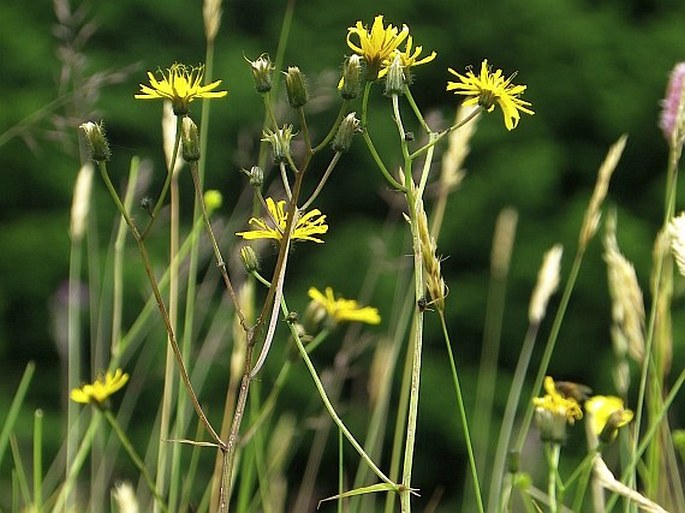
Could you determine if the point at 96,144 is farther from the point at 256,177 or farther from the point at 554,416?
the point at 554,416

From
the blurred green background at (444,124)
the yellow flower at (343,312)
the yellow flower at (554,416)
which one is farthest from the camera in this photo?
the blurred green background at (444,124)

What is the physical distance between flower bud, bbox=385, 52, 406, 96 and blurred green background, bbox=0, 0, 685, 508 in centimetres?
323

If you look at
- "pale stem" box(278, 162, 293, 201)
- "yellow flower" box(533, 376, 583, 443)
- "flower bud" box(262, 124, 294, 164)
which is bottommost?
"yellow flower" box(533, 376, 583, 443)

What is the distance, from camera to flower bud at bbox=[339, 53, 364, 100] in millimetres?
603

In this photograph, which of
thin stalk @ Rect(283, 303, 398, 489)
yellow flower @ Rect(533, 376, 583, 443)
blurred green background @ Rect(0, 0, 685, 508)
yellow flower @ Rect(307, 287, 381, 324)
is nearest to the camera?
thin stalk @ Rect(283, 303, 398, 489)

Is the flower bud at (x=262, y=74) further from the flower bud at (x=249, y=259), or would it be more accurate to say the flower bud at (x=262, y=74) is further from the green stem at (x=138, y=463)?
the green stem at (x=138, y=463)

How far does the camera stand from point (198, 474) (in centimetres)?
359

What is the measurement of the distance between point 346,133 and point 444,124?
3.43 m

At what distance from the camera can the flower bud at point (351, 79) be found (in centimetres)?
60

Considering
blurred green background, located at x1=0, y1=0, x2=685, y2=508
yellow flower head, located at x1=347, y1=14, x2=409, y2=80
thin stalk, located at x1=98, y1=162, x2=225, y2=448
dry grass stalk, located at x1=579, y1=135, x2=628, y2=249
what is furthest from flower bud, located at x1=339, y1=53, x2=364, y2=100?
blurred green background, located at x1=0, y1=0, x2=685, y2=508

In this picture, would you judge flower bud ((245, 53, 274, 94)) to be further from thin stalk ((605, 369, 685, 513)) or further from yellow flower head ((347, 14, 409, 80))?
thin stalk ((605, 369, 685, 513))

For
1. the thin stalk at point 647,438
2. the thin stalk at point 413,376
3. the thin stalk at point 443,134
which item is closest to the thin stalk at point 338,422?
the thin stalk at point 413,376

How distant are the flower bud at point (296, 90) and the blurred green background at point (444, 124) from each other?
3227 millimetres

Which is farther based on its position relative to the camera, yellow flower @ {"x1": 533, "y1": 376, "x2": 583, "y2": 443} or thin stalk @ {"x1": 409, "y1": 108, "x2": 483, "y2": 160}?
yellow flower @ {"x1": 533, "y1": 376, "x2": 583, "y2": 443}
